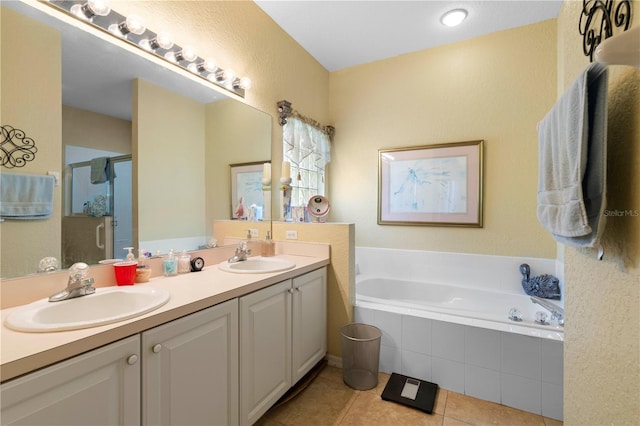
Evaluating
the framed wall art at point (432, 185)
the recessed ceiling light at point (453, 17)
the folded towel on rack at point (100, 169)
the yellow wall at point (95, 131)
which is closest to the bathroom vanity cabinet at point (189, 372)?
the folded towel on rack at point (100, 169)

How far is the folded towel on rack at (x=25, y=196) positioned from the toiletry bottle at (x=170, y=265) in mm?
537

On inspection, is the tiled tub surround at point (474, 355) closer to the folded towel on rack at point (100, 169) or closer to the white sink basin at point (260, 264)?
the white sink basin at point (260, 264)

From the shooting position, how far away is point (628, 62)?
0.49 m

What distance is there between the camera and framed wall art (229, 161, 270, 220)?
2078mm

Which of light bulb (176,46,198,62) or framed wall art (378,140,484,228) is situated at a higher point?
light bulb (176,46,198,62)

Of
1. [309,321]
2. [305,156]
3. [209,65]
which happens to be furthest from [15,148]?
[305,156]

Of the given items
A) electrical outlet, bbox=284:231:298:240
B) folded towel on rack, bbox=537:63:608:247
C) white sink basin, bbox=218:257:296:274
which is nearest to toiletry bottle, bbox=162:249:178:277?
white sink basin, bbox=218:257:296:274

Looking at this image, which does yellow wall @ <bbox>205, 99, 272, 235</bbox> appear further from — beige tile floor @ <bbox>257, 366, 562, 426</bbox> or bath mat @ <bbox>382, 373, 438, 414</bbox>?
bath mat @ <bbox>382, 373, 438, 414</bbox>

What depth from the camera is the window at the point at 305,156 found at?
2.67 meters

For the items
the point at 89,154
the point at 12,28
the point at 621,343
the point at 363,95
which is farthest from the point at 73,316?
the point at 363,95

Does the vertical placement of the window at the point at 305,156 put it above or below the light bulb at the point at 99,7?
below

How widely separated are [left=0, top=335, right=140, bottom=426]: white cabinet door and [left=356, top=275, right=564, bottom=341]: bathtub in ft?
5.19

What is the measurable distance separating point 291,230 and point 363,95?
1883 millimetres

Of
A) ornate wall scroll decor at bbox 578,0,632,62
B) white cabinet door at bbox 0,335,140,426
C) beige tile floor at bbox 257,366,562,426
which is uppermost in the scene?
ornate wall scroll decor at bbox 578,0,632,62
